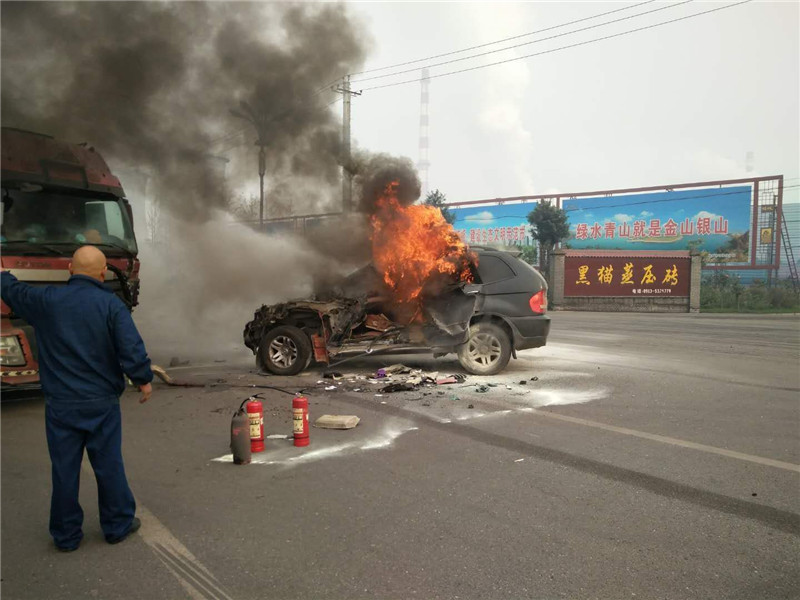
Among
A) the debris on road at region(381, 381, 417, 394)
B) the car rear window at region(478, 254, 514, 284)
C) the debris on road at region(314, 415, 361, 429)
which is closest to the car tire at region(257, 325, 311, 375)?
the debris on road at region(381, 381, 417, 394)

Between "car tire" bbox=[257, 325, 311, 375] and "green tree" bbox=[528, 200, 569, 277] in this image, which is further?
"green tree" bbox=[528, 200, 569, 277]

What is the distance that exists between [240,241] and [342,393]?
211 inches

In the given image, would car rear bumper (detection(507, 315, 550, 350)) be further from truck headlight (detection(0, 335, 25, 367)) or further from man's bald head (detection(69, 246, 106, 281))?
truck headlight (detection(0, 335, 25, 367))

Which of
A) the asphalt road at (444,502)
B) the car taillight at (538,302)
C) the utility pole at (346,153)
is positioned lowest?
the asphalt road at (444,502)

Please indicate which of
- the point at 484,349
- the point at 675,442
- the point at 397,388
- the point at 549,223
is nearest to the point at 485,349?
the point at 484,349

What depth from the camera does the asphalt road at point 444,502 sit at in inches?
108

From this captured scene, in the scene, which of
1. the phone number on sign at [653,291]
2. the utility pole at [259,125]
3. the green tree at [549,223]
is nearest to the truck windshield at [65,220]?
the utility pole at [259,125]

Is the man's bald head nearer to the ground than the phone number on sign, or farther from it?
farther from it

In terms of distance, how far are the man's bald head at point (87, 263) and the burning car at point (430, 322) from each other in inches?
183

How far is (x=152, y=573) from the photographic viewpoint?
2818 millimetres

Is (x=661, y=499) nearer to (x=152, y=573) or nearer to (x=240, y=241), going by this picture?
(x=152, y=573)

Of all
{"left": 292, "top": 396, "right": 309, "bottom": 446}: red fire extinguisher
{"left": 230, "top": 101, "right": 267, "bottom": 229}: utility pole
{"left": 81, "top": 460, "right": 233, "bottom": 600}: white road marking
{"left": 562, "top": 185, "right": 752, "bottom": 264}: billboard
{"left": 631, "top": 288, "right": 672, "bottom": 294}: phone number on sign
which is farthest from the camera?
{"left": 562, "top": 185, "right": 752, "bottom": 264}: billboard

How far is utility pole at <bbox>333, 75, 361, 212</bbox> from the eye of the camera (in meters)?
9.19

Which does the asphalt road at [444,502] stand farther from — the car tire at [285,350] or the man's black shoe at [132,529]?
the car tire at [285,350]
